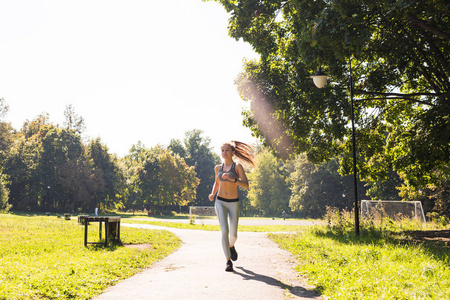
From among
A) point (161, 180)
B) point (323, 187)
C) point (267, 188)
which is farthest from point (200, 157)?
point (323, 187)

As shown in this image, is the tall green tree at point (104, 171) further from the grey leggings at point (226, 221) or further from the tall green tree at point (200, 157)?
the grey leggings at point (226, 221)

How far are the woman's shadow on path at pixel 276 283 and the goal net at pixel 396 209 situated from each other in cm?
1571

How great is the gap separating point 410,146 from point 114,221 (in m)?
11.7

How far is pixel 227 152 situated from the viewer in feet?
23.5

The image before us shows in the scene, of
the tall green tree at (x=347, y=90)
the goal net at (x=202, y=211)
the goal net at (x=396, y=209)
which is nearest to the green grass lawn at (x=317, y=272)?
the tall green tree at (x=347, y=90)

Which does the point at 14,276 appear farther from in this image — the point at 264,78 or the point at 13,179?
the point at 13,179

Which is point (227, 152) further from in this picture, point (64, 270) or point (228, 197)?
point (64, 270)

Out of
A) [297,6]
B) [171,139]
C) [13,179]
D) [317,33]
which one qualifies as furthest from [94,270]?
[171,139]

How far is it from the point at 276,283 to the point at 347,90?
11611 mm

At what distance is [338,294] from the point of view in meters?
5.01

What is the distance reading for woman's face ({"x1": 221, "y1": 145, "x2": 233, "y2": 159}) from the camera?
282 inches

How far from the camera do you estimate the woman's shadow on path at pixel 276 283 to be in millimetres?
5320

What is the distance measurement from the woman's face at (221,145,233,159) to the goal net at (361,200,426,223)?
51.3 ft

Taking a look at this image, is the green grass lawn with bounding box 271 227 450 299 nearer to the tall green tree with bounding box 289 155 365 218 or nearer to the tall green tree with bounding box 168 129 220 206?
the tall green tree with bounding box 289 155 365 218
